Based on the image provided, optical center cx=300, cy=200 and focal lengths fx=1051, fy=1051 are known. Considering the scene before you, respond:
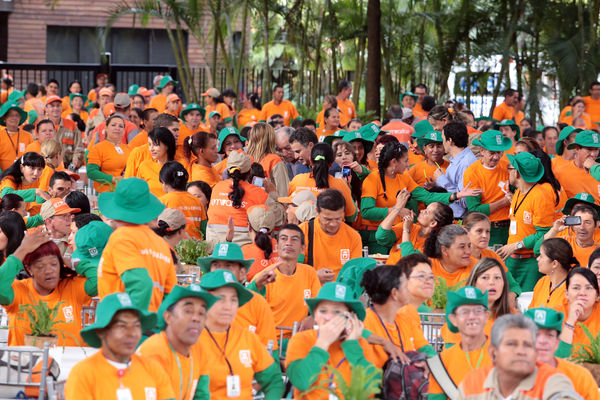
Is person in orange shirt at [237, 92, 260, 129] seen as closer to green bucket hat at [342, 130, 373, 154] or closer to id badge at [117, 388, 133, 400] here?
green bucket hat at [342, 130, 373, 154]

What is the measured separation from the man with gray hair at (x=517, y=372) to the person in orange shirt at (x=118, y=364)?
1.60 metres

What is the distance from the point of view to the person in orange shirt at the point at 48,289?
6980mm

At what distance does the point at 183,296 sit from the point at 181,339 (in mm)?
227

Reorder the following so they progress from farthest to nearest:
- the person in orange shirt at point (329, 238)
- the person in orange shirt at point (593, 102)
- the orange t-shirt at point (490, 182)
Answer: the person in orange shirt at point (593, 102), the orange t-shirt at point (490, 182), the person in orange shirt at point (329, 238)

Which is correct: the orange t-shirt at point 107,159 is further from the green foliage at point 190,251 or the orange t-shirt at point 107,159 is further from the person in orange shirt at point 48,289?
the person in orange shirt at point 48,289

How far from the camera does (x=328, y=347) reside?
586 cm

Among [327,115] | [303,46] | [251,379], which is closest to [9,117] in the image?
[327,115]

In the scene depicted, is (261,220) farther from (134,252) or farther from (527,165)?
(527,165)

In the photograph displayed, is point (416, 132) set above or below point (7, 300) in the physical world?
above

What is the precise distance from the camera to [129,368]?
17.3 ft

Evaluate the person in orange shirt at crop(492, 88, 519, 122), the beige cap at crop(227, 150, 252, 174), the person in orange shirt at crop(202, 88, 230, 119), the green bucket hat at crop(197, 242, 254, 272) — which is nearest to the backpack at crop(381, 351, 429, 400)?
the green bucket hat at crop(197, 242, 254, 272)

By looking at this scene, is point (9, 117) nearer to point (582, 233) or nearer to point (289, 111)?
point (289, 111)

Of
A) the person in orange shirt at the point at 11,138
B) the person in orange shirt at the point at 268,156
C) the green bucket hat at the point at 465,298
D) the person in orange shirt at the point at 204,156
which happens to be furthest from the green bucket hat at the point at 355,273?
the person in orange shirt at the point at 11,138

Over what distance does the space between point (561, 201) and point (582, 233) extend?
1139mm
